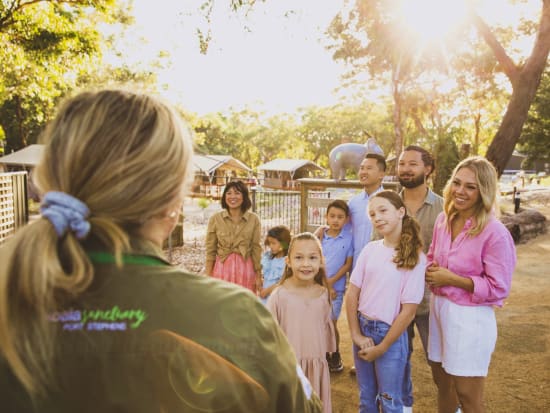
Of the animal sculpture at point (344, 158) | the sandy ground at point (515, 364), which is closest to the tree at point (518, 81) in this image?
the sandy ground at point (515, 364)

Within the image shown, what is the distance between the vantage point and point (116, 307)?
0.92 metres

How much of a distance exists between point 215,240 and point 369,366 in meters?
2.33

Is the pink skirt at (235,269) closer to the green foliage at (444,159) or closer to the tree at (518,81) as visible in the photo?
the tree at (518,81)

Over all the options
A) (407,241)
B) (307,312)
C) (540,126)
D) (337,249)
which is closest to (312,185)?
(337,249)

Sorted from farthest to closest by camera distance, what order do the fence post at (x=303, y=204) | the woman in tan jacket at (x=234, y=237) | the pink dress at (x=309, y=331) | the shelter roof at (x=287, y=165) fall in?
the shelter roof at (x=287, y=165) < the fence post at (x=303, y=204) < the woman in tan jacket at (x=234, y=237) < the pink dress at (x=309, y=331)

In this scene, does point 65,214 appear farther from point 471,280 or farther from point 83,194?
point 471,280

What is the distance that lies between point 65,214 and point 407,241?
239cm

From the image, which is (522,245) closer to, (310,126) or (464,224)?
(464,224)

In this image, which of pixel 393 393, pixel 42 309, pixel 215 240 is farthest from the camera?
pixel 215 240

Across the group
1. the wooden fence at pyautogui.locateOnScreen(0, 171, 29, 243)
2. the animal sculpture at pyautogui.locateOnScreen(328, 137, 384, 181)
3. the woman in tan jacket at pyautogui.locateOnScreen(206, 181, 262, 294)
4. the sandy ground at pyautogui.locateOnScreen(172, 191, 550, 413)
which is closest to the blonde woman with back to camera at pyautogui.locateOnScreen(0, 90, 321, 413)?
the sandy ground at pyautogui.locateOnScreen(172, 191, 550, 413)

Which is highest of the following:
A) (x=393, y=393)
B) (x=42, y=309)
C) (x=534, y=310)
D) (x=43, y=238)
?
(x=43, y=238)

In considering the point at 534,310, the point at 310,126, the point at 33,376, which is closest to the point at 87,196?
the point at 33,376

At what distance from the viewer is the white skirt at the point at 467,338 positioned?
279 cm

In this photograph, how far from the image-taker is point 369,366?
3.05 m
